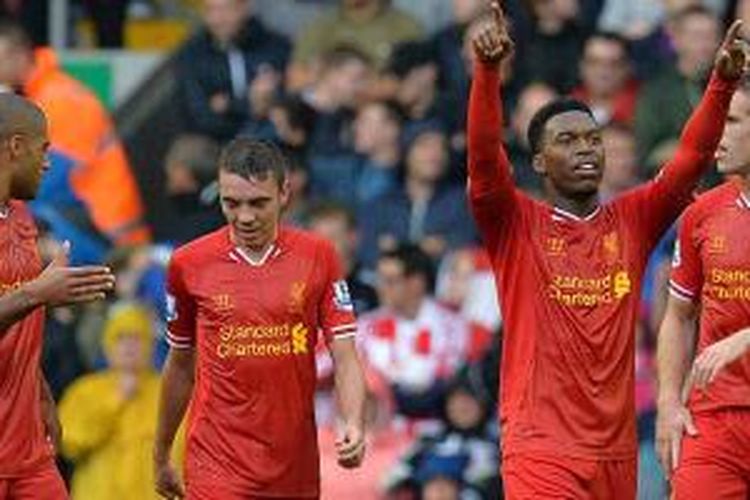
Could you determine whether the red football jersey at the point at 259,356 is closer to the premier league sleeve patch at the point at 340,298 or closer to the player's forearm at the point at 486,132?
the premier league sleeve patch at the point at 340,298

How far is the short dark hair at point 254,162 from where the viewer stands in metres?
13.6

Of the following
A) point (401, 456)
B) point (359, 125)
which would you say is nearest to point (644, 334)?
point (401, 456)

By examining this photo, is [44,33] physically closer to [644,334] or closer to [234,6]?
[234,6]

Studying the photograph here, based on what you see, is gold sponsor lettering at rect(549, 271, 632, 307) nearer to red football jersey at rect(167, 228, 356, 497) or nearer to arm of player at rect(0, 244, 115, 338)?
red football jersey at rect(167, 228, 356, 497)

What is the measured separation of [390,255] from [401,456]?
4.35ft

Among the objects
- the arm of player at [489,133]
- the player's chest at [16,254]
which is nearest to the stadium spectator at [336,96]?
→ the arm of player at [489,133]

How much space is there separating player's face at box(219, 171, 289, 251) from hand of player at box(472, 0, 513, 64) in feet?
4.06

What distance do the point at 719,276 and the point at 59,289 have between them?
285 centimetres

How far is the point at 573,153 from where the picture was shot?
13164 mm

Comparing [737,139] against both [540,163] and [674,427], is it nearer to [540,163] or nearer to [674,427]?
[540,163]

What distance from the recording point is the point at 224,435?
13.6m

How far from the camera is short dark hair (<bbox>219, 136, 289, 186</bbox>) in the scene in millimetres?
13570

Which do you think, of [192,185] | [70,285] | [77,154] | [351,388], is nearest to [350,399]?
[351,388]

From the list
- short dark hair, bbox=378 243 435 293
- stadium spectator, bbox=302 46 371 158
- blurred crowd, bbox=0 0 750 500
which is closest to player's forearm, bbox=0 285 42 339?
blurred crowd, bbox=0 0 750 500
